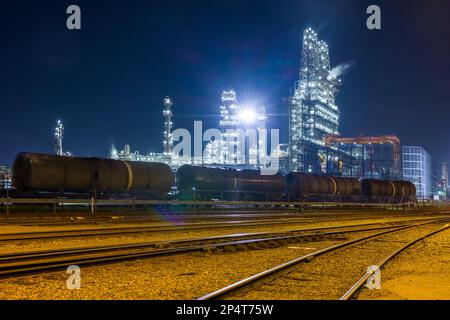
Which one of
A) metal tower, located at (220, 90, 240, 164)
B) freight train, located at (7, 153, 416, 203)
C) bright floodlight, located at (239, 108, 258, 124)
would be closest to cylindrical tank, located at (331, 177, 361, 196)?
freight train, located at (7, 153, 416, 203)

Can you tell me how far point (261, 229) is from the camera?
77.5ft

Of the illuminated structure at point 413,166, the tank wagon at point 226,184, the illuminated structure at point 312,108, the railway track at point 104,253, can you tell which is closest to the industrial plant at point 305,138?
the illuminated structure at point 312,108

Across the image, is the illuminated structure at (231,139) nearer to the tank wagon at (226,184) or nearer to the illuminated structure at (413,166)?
the illuminated structure at (413,166)

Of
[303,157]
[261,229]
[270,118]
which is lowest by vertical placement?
[261,229]

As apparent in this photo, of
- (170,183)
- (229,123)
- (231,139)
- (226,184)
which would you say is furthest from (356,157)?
(170,183)

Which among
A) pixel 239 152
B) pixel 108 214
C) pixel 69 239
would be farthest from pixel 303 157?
pixel 69 239

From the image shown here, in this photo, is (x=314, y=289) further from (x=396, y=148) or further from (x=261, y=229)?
(x=396, y=148)

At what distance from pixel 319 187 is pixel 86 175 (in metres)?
28.6

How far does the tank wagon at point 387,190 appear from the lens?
64.2 metres

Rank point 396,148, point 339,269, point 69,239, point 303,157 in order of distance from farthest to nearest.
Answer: point 396,148, point 303,157, point 69,239, point 339,269

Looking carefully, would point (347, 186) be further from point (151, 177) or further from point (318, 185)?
point (151, 177)

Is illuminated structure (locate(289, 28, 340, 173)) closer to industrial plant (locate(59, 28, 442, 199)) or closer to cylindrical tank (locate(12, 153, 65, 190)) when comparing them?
industrial plant (locate(59, 28, 442, 199))

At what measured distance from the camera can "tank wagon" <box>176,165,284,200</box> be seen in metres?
41.9
